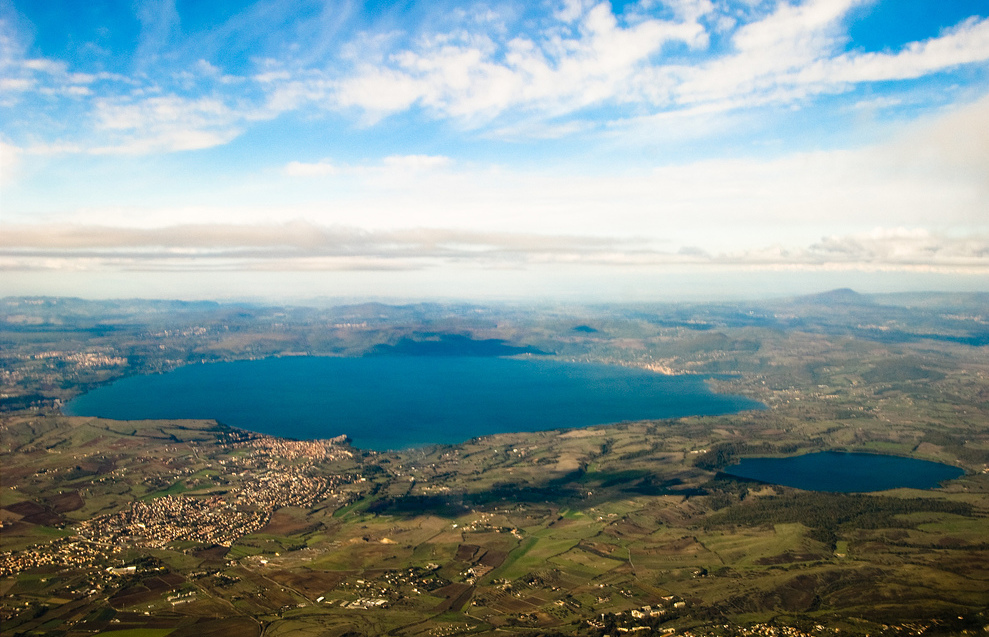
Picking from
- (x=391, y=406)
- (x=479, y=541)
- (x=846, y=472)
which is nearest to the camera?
(x=479, y=541)

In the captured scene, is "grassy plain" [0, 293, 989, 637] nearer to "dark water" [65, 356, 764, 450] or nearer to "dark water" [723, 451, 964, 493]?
"dark water" [723, 451, 964, 493]

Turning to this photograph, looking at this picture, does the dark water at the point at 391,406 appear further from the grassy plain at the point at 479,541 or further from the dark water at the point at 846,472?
the dark water at the point at 846,472

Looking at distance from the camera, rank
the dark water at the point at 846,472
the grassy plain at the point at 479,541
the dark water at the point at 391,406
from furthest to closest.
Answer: the dark water at the point at 391,406
the dark water at the point at 846,472
the grassy plain at the point at 479,541

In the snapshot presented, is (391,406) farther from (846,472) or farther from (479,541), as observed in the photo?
Answer: (846,472)

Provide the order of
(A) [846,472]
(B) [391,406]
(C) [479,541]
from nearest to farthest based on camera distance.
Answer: (C) [479,541]
(A) [846,472]
(B) [391,406]

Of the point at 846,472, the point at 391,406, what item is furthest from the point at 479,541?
the point at 391,406

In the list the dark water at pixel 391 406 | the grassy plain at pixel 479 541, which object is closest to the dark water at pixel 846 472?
the grassy plain at pixel 479 541

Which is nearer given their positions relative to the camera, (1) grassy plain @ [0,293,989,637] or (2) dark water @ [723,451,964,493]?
(1) grassy plain @ [0,293,989,637]

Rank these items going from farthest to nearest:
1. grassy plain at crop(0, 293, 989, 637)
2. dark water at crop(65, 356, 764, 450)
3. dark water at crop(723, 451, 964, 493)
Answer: dark water at crop(65, 356, 764, 450)
dark water at crop(723, 451, 964, 493)
grassy plain at crop(0, 293, 989, 637)

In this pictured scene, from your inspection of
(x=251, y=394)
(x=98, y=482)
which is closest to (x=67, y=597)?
(x=98, y=482)

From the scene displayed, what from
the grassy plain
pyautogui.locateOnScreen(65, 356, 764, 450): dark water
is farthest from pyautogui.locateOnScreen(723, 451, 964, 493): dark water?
pyautogui.locateOnScreen(65, 356, 764, 450): dark water
